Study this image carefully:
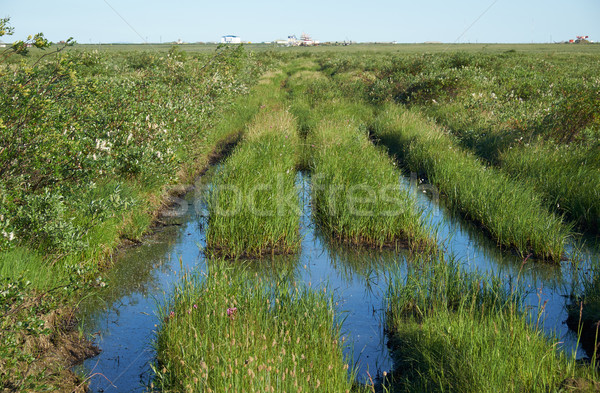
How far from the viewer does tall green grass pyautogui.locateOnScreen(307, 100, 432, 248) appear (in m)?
7.66

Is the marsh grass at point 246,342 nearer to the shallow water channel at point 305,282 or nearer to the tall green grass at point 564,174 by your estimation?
the shallow water channel at point 305,282

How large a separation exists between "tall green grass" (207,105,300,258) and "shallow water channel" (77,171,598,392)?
0.33m

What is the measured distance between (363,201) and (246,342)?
15.0ft

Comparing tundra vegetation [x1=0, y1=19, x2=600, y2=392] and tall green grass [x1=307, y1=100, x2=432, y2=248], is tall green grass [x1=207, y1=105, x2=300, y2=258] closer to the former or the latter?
tundra vegetation [x1=0, y1=19, x2=600, y2=392]

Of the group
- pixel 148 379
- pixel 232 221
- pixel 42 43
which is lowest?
pixel 148 379

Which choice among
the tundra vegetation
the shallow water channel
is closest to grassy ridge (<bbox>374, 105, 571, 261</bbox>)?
the tundra vegetation

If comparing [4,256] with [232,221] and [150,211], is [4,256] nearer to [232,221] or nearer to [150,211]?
[232,221]

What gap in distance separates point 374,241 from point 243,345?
162 inches

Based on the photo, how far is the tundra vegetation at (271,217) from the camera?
12.8 ft

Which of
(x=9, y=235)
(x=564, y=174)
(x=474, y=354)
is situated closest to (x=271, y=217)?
(x=9, y=235)

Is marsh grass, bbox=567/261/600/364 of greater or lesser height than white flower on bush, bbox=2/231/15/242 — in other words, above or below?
below

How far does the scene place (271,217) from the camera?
743cm

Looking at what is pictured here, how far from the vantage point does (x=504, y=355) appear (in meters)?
3.70

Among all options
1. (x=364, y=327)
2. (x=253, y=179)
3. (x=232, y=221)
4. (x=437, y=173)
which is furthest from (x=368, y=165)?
(x=364, y=327)
